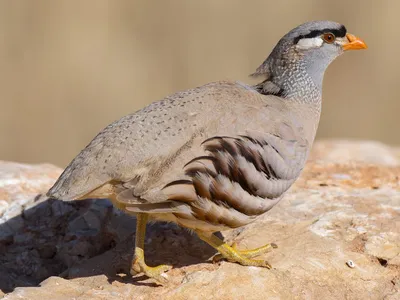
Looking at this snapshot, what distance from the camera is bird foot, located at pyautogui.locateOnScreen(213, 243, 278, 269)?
682 centimetres

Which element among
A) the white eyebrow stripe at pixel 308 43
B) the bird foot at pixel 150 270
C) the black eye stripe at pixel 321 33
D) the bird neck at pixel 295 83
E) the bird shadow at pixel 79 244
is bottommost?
the bird shadow at pixel 79 244

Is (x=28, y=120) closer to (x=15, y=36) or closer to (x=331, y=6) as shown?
(x=15, y=36)

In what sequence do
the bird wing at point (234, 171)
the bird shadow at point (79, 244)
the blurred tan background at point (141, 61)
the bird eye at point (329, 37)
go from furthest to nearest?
the blurred tan background at point (141, 61) → the bird eye at point (329, 37) → the bird shadow at point (79, 244) → the bird wing at point (234, 171)

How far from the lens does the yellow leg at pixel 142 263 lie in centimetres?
668

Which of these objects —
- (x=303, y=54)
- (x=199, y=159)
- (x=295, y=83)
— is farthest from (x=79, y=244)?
(x=303, y=54)

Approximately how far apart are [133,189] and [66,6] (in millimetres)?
9900

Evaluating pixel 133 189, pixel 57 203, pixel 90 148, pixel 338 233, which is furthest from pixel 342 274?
pixel 57 203

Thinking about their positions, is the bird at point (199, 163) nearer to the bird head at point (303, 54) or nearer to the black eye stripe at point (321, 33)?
the bird head at point (303, 54)

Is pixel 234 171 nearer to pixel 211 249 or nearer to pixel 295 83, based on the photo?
pixel 211 249

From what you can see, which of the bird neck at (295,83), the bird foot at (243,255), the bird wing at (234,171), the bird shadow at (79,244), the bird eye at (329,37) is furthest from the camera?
the bird eye at (329,37)

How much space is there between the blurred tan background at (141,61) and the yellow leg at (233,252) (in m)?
8.22

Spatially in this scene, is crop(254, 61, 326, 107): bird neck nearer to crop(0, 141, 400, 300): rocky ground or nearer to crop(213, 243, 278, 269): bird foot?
crop(0, 141, 400, 300): rocky ground

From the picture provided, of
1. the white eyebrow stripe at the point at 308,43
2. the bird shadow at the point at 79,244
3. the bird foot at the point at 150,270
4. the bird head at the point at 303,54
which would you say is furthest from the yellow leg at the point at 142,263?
the white eyebrow stripe at the point at 308,43

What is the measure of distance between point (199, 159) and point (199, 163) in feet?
0.13
